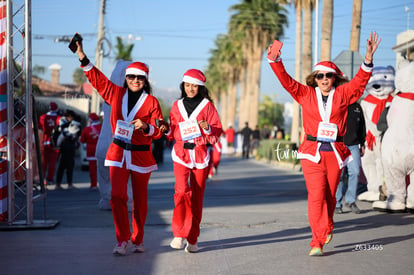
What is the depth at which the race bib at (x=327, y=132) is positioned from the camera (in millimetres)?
6973

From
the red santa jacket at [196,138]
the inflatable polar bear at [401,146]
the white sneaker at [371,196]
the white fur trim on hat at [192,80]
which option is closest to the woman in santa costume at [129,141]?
the red santa jacket at [196,138]

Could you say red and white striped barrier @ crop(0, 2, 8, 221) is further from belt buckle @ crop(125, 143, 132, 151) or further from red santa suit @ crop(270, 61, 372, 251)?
red santa suit @ crop(270, 61, 372, 251)

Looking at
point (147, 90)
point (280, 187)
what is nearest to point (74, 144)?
point (280, 187)

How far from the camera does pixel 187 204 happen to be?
23.4ft

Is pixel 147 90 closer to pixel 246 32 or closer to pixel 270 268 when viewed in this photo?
pixel 270 268

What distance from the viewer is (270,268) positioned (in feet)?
20.4

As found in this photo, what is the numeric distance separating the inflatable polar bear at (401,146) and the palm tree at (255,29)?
39.7 m

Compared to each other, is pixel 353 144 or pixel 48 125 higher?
pixel 353 144

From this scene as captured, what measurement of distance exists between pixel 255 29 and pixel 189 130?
4635 centimetres

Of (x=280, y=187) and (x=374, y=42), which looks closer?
(x=374, y=42)

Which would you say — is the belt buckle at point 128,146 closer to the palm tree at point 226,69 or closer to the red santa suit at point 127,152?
the red santa suit at point 127,152

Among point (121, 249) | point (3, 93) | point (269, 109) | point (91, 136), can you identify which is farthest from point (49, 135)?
point (269, 109)

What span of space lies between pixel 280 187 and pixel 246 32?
1550 inches

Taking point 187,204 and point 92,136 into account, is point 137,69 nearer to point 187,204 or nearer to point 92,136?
point 187,204
